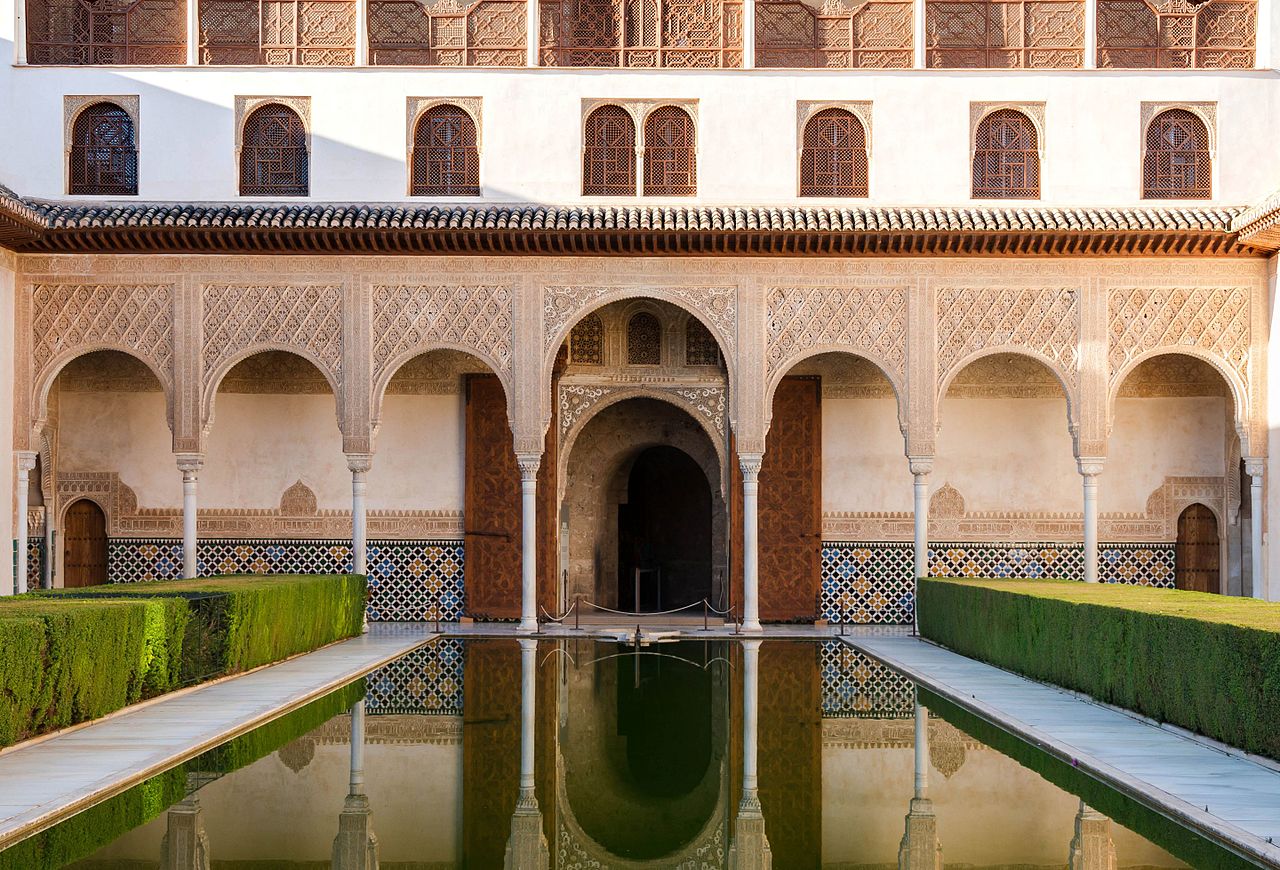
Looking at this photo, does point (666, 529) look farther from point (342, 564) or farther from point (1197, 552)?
point (1197, 552)

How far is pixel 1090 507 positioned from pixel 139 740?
10582 millimetres

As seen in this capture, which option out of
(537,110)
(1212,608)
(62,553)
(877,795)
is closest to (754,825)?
(877,795)

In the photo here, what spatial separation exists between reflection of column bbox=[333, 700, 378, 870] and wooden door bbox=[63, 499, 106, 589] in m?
10.8

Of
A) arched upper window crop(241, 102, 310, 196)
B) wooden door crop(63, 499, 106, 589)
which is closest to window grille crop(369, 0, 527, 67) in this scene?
arched upper window crop(241, 102, 310, 196)

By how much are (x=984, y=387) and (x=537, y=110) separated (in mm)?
6126

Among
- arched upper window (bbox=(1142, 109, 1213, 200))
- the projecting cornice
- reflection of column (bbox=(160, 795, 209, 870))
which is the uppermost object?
arched upper window (bbox=(1142, 109, 1213, 200))

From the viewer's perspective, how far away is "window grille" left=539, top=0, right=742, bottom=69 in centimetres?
1589

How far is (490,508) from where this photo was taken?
1711 cm

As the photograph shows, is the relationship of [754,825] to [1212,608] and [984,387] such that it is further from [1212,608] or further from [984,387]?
[984,387]

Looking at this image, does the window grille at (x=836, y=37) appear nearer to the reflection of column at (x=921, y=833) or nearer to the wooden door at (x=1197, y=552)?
the wooden door at (x=1197, y=552)

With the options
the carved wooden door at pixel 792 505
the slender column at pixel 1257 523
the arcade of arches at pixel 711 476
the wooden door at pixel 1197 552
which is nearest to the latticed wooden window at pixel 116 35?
the arcade of arches at pixel 711 476

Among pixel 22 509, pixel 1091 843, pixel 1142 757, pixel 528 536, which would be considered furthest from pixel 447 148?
pixel 1091 843

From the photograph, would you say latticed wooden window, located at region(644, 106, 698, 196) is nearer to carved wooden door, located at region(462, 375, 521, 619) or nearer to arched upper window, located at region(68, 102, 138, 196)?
carved wooden door, located at region(462, 375, 521, 619)

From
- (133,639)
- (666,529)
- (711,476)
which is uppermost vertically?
(711,476)
